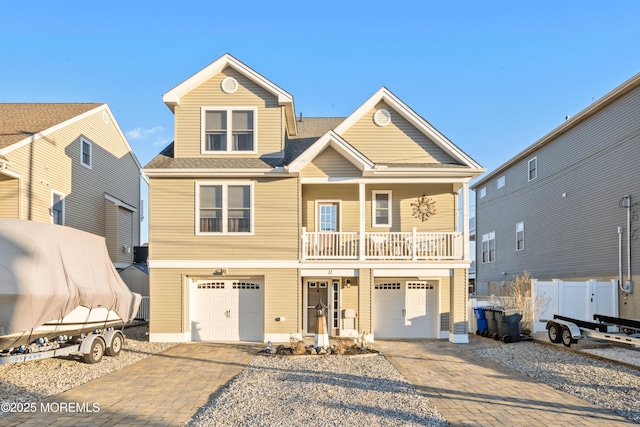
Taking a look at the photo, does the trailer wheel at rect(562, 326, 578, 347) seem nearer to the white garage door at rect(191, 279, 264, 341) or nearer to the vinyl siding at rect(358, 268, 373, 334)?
the vinyl siding at rect(358, 268, 373, 334)

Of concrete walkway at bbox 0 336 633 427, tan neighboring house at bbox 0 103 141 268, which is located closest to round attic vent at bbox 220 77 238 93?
tan neighboring house at bbox 0 103 141 268

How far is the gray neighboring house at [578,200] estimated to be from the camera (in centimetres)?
1603

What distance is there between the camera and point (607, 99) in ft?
55.2

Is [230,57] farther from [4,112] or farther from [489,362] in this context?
[489,362]

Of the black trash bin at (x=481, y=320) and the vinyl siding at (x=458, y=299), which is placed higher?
the vinyl siding at (x=458, y=299)

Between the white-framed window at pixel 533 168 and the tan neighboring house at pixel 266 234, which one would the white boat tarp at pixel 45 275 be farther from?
the white-framed window at pixel 533 168

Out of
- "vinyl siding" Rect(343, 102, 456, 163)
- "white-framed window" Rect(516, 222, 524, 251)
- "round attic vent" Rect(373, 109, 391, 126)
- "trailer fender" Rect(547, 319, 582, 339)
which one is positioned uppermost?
"round attic vent" Rect(373, 109, 391, 126)

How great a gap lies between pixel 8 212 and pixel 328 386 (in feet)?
41.8

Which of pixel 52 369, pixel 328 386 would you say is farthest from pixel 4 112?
pixel 328 386

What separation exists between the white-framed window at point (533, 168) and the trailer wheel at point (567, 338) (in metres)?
11.7

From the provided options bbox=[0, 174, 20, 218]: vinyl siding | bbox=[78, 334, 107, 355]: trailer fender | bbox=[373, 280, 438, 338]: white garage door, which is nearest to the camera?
bbox=[78, 334, 107, 355]: trailer fender

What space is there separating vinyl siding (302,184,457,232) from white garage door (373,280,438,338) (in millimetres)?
1953

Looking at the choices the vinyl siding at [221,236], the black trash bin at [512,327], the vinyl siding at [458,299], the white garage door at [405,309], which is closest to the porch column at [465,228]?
the vinyl siding at [458,299]

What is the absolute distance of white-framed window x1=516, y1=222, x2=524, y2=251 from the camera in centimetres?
2386
